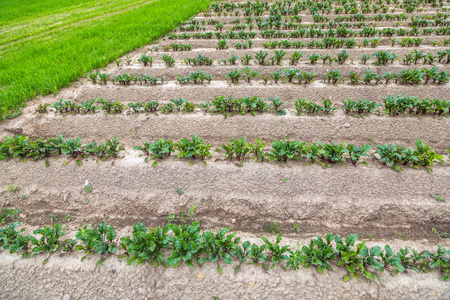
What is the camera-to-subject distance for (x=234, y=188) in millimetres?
4031

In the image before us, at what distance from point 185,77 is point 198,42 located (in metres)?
3.78

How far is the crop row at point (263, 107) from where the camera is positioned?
203 inches

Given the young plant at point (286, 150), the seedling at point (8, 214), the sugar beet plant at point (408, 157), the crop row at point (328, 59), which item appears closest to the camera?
the seedling at point (8, 214)

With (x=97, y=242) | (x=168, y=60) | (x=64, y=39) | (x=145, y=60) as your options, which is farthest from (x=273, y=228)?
(x=64, y=39)

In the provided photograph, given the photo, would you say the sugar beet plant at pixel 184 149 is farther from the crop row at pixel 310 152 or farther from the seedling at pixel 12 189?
the seedling at pixel 12 189

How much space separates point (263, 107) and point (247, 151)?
1552mm

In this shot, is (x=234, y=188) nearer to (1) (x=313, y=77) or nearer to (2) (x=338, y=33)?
(1) (x=313, y=77)

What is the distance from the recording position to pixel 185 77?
6.82 meters

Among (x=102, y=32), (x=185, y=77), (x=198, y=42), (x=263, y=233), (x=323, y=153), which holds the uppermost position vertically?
(x=102, y=32)

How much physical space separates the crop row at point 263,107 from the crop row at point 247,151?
122cm

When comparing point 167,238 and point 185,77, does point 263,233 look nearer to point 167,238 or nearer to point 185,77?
point 167,238

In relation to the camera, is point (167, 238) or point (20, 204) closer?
point (167, 238)

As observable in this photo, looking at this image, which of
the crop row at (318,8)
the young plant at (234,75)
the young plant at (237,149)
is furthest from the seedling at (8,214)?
the crop row at (318,8)

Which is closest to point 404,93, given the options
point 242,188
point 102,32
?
point 242,188
